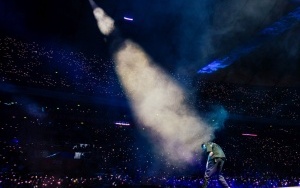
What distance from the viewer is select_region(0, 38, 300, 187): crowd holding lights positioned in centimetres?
665

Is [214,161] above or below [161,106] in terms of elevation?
below

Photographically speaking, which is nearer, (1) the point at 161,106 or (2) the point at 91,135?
(2) the point at 91,135

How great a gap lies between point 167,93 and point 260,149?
3.93 m

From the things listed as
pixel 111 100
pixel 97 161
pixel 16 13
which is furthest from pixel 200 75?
pixel 16 13

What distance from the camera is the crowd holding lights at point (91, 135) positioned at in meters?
6.65

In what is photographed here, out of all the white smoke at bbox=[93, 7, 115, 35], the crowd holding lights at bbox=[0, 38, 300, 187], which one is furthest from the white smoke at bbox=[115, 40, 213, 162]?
the white smoke at bbox=[93, 7, 115, 35]

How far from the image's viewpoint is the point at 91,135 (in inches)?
325

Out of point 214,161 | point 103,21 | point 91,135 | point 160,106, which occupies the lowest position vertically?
point 214,161

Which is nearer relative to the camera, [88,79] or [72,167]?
[72,167]

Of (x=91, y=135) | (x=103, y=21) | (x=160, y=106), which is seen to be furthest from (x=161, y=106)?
(x=103, y=21)

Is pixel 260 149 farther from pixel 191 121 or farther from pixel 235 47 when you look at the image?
pixel 235 47

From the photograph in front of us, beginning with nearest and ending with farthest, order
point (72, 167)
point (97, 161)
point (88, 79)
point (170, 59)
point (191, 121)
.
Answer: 1. point (72, 167)
2. point (97, 161)
3. point (88, 79)
4. point (170, 59)
5. point (191, 121)

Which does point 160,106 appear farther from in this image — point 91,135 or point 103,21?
point 103,21

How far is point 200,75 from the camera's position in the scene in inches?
A: 365
